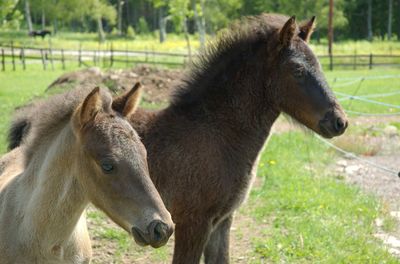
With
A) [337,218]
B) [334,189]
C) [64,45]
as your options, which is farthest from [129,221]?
[64,45]

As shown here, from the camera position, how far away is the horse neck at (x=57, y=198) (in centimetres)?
379

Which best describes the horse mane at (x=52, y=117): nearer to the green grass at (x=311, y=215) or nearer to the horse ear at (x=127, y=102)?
the horse ear at (x=127, y=102)

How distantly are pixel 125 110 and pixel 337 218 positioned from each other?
14.5 ft

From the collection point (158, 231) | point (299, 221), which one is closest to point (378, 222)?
point (299, 221)

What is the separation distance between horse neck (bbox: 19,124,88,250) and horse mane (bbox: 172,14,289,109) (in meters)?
1.82

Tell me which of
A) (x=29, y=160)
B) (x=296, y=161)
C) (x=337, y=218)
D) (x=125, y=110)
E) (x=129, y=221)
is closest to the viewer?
(x=129, y=221)

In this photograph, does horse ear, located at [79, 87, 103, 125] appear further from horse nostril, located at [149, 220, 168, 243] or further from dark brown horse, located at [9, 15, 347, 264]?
dark brown horse, located at [9, 15, 347, 264]

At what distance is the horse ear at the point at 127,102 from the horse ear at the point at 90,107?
0.27 meters

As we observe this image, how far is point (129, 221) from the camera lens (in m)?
3.46

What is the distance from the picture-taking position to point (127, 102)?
396 cm

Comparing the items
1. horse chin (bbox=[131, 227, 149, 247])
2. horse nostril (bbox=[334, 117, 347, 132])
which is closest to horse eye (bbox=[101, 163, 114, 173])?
horse chin (bbox=[131, 227, 149, 247])

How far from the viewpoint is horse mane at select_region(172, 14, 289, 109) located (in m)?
5.41

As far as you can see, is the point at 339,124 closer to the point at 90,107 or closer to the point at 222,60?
the point at 222,60

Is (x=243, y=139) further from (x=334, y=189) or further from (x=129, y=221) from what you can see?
(x=334, y=189)
